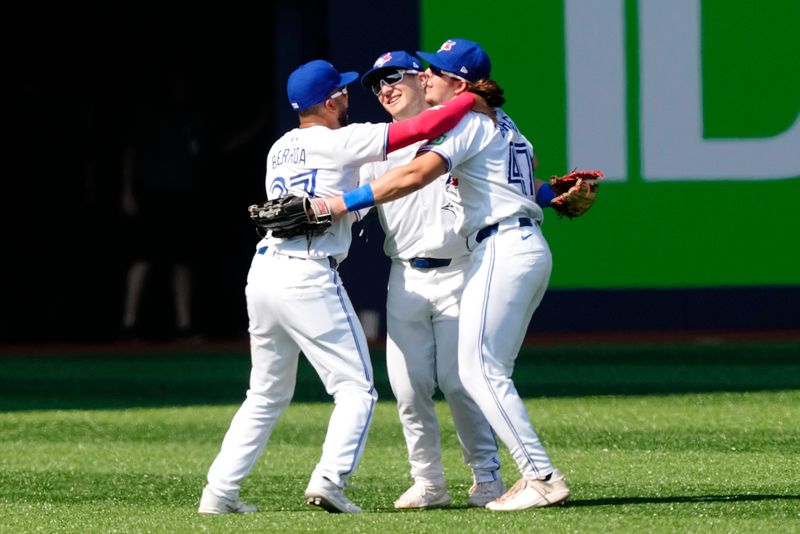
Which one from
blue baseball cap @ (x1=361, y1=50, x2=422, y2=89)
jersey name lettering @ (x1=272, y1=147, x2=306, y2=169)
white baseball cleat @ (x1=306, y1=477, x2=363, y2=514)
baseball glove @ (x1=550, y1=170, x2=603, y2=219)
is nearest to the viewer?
white baseball cleat @ (x1=306, y1=477, x2=363, y2=514)

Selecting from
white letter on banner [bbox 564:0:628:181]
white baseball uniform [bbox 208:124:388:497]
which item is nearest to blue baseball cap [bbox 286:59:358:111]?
white baseball uniform [bbox 208:124:388:497]

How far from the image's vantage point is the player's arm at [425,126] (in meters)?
5.55

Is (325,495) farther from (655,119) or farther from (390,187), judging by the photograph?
(655,119)

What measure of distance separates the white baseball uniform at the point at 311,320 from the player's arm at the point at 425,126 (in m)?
0.05

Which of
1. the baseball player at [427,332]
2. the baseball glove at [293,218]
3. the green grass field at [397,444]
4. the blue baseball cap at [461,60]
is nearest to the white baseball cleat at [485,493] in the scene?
the baseball player at [427,332]

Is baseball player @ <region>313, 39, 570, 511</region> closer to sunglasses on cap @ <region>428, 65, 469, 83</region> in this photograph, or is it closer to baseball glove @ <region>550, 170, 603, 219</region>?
sunglasses on cap @ <region>428, 65, 469, 83</region>

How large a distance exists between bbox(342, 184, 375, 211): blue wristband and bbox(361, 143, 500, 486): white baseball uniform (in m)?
0.50

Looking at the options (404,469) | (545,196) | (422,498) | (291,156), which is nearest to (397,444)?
(404,469)

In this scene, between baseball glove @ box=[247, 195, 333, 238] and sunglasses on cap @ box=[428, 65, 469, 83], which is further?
sunglasses on cap @ box=[428, 65, 469, 83]

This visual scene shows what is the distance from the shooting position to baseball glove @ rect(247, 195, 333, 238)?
18.0 feet

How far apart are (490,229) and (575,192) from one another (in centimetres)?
41

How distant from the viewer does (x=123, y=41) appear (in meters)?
14.5

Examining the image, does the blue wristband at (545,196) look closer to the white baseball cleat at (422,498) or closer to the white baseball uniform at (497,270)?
the white baseball uniform at (497,270)

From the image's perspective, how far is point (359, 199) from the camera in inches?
216
